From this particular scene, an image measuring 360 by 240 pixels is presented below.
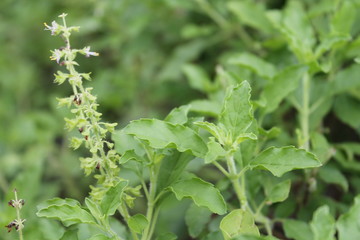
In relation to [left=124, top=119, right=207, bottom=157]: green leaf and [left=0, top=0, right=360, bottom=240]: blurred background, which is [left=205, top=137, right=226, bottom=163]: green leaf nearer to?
[left=124, top=119, right=207, bottom=157]: green leaf

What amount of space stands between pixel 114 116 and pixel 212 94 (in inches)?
52.2

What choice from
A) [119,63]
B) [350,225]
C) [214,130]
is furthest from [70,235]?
[119,63]

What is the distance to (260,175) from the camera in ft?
5.29

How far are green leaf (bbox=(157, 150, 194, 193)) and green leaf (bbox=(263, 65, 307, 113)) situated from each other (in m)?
0.38

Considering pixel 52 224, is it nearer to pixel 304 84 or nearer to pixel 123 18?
pixel 304 84

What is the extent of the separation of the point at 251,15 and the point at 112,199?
1.27 metres

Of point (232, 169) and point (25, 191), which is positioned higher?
point (25, 191)

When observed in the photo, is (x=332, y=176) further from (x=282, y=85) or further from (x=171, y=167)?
(x=171, y=167)

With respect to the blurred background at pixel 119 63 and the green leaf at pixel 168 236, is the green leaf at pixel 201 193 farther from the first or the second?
the blurred background at pixel 119 63

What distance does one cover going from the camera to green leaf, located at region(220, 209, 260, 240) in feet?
4.25

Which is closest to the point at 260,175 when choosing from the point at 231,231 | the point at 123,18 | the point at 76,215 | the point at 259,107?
the point at 259,107

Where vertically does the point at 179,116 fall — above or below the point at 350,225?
above

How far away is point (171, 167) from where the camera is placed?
1464 millimetres

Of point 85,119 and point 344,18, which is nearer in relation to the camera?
point 85,119
